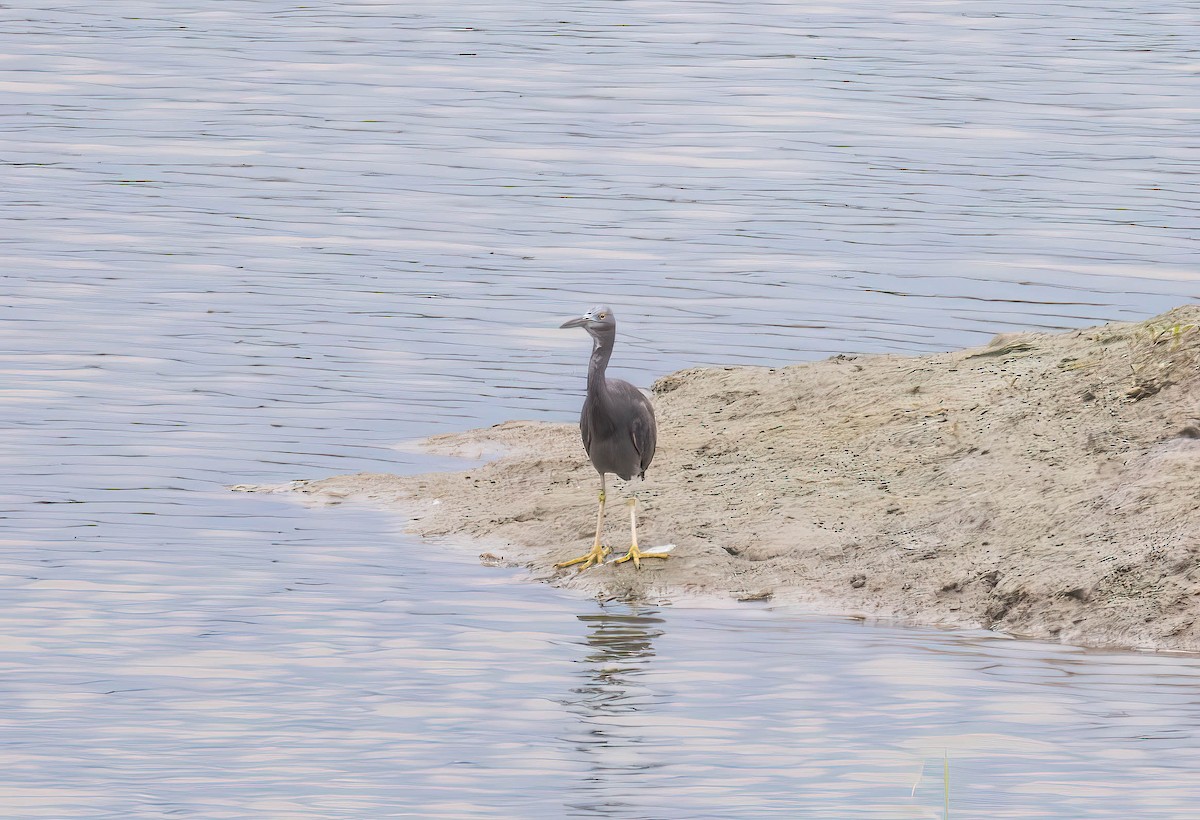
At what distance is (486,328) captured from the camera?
18266 millimetres

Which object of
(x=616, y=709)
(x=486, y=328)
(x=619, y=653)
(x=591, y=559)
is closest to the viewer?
(x=616, y=709)

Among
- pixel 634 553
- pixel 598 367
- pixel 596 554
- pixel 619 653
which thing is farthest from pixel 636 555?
pixel 619 653

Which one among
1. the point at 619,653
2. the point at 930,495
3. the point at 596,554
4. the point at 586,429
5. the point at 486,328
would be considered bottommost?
the point at 619,653

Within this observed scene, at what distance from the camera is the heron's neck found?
11859mm

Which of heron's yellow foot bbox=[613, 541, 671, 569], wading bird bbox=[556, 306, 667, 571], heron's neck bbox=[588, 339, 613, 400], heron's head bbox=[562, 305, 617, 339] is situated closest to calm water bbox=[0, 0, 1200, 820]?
heron's yellow foot bbox=[613, 541, 671, 569]

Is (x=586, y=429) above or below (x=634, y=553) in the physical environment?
above

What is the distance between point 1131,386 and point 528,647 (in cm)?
375

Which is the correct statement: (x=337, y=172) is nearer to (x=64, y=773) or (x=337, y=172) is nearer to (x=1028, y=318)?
(x=1028, y=318)

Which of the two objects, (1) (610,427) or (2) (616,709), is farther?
(1) (610,427)

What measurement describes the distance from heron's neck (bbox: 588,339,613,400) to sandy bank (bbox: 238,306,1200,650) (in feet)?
2.91

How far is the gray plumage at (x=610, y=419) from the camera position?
38.7 ft

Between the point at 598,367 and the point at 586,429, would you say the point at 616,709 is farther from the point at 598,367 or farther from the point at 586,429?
the point at 598,367

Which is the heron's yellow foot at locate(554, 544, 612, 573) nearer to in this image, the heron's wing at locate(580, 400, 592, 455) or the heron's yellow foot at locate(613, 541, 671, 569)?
the heron's yellow foot at locate(613, 541, 671, 569)

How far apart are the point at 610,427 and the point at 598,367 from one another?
383mm
